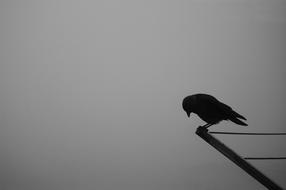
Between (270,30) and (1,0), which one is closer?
(270,30)

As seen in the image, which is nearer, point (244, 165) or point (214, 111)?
point (244, 165)

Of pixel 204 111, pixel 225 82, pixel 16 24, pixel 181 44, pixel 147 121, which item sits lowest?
pixel 204 111

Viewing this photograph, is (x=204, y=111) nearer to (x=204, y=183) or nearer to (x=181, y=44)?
(x=204, y=183)

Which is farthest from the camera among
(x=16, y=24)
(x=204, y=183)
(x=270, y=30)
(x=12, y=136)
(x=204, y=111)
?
(x=16, y=24)

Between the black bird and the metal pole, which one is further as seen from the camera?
the black bird

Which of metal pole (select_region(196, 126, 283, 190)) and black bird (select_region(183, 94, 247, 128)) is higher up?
black bird (select_region(183, 94, 247, 128))

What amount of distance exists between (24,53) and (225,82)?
9.06 ft

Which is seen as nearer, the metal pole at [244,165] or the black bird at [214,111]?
the metal pole at [244,165]

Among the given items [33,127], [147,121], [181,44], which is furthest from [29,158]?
[181,44]

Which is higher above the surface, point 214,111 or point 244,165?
point 214,111

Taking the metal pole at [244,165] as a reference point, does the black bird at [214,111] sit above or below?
above

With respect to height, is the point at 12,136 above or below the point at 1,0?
below

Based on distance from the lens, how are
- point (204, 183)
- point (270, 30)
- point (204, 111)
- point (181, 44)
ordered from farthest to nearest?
point (181, 44) → point (270, 30) → point (204, 183) → point (204, 111)

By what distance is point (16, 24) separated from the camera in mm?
4957
